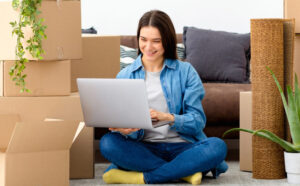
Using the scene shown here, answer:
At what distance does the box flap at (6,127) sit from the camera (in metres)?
2.38

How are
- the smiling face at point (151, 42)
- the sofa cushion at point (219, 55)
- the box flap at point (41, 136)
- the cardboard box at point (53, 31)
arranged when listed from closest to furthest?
the box flap at point (41, 136), the cardboard box at point (53, 31), the smiling face at point (151, 42), the sofa cushion at point (219, 55)

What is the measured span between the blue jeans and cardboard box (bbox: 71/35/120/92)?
0.50m

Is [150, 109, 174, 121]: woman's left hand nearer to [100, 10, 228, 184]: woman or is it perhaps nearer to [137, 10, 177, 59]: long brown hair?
[100, 10, 228, 184]: woman

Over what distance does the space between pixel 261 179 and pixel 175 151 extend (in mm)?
409

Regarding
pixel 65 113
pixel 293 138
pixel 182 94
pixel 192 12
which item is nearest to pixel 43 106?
pixel 65 113

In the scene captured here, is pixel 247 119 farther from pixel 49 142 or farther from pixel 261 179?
pixel 49 142

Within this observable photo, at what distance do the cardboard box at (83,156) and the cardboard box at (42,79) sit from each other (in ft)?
0.77

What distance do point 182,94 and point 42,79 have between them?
2.04 ft

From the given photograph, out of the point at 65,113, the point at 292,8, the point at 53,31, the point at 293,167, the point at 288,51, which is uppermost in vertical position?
the point at 292,8

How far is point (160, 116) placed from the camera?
92.0 inches

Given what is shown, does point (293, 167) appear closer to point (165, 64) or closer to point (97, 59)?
point (165, 64)

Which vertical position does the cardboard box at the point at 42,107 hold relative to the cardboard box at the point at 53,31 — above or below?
below

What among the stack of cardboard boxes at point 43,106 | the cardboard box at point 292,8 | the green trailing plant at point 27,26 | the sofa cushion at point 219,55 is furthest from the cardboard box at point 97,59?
the cardboard box at point 292,8

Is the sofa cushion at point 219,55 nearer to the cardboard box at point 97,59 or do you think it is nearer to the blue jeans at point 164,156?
the cardboard box at point 97,59
